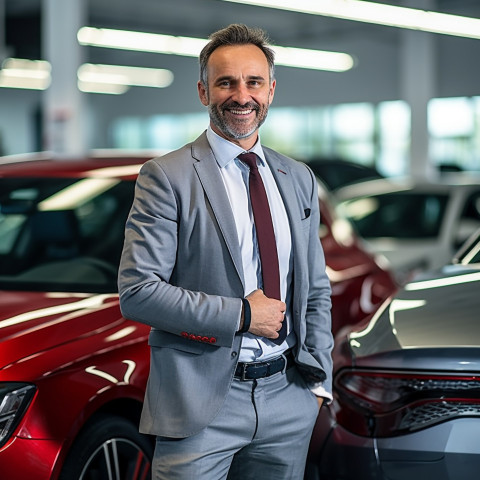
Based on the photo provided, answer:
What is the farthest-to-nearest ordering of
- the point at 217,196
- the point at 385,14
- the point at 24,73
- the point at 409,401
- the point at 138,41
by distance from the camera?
the point at 24,73 → the point at 138,41 → the point at 385,14 → the point at 409,401 → the point at 217,196

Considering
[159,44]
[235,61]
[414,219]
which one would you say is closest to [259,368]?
[235,61]

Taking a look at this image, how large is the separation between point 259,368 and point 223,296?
0.23 metres

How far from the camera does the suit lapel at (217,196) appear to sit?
7.72 ft

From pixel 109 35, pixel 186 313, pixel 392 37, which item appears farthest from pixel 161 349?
pixel 392 37

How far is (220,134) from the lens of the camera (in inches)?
98.2

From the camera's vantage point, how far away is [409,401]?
2.74 meters

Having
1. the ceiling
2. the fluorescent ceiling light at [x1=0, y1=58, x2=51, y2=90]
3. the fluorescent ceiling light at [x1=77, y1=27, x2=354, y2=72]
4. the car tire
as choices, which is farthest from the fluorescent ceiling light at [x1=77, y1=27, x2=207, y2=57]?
the car tire

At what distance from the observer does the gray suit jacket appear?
2.28 meters

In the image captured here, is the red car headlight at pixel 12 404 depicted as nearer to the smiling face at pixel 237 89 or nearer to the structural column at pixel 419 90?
the smiling face at pixel 237 89

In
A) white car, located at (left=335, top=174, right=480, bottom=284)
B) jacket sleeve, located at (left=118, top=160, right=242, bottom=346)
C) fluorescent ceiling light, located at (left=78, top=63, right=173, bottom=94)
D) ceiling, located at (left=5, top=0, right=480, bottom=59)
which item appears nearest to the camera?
jacket sleeve, located at (left=118, top=160, right=242, bottom=346)

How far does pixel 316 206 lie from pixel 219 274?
1.54 feet

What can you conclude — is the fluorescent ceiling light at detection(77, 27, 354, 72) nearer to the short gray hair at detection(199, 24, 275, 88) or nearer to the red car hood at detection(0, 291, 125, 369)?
the red car hood at detection(0, 291, 125, 369)

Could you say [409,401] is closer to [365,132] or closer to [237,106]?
[237,106]

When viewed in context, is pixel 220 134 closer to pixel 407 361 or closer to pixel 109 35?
pixel 407 361
